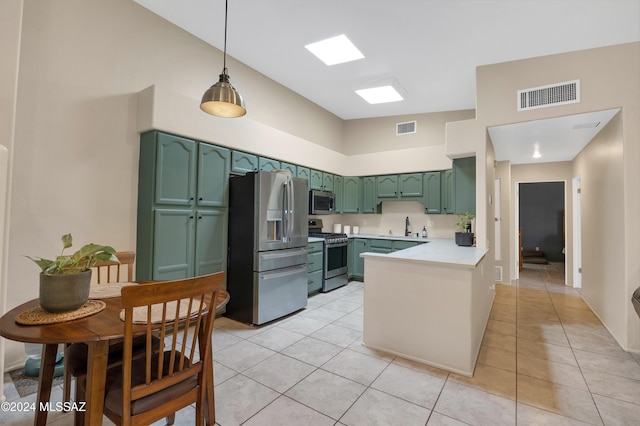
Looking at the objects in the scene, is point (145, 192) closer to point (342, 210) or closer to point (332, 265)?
point (332, 265)

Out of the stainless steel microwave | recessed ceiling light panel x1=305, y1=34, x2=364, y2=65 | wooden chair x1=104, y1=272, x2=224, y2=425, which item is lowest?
wooden chair x1=104, y1=272, x2=224, y2=425

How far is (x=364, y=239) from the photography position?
212 inches

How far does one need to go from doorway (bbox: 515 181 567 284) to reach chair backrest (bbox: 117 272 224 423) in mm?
8645

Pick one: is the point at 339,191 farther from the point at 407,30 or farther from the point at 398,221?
the point at 407,30

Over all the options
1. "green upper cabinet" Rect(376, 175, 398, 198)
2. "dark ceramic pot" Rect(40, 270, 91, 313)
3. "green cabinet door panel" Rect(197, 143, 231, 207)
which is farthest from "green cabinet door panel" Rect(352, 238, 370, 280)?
"dark ceramic pot" Rect(40, 270, 91, 313)

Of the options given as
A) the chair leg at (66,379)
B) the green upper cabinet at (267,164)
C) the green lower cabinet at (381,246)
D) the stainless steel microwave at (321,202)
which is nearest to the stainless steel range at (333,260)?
the stainless steel microwave at (321,202)

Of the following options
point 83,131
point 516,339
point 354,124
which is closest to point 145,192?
point 83,131

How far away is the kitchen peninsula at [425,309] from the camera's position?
7.57ft

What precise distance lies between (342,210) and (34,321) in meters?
4.92

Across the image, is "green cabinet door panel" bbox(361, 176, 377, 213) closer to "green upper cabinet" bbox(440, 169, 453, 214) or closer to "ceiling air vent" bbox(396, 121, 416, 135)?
"ceiling air vent" bbox(396, 121, 416, 135)

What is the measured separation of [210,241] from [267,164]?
1348 millimetres

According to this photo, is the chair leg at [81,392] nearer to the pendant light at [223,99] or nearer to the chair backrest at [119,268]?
the chair backrest at [119,268]

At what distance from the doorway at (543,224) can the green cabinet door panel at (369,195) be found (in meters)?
4.84

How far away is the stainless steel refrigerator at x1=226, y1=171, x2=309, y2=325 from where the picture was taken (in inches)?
130
